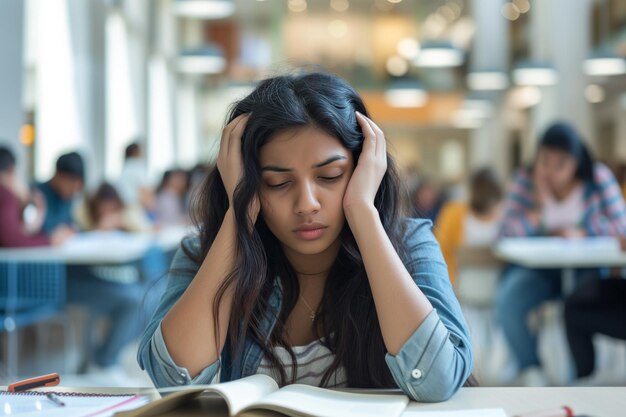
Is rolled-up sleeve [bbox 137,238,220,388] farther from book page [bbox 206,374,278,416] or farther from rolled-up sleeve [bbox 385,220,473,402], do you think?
rolled-up sleeve [bbox 385,220,473,402]

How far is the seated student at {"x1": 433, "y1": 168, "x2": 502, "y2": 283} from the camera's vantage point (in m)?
4.73

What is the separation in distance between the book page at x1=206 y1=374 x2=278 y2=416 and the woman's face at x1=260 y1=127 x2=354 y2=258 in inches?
9.6

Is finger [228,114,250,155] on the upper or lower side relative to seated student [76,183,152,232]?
upper

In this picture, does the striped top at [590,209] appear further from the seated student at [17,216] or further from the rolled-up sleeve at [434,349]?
the rolled-up sleeve at [434,349]

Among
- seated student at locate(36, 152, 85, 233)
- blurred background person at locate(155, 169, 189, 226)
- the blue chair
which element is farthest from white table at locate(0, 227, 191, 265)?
blurred background person at locate(155, 169, 189, 226)

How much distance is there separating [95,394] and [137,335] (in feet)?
12.0

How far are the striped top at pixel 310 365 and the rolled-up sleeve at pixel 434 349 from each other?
15cm

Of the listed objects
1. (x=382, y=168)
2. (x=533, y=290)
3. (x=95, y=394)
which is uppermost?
(x=382, y=168)

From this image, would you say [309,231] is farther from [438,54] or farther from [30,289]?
[438,54]

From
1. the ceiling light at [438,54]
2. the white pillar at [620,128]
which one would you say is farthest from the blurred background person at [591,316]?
the white pillar at [620,128]

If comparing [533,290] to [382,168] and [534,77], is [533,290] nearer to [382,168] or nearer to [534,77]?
[382,168]

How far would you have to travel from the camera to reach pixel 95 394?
105 centimetres

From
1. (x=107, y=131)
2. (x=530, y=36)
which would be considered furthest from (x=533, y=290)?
(x=530, y=36)

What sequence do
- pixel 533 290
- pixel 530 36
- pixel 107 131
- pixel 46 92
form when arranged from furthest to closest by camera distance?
1. pixel 530 36
2. pixel 107 131
3. pixel 46 92
4. pixel 533 290
